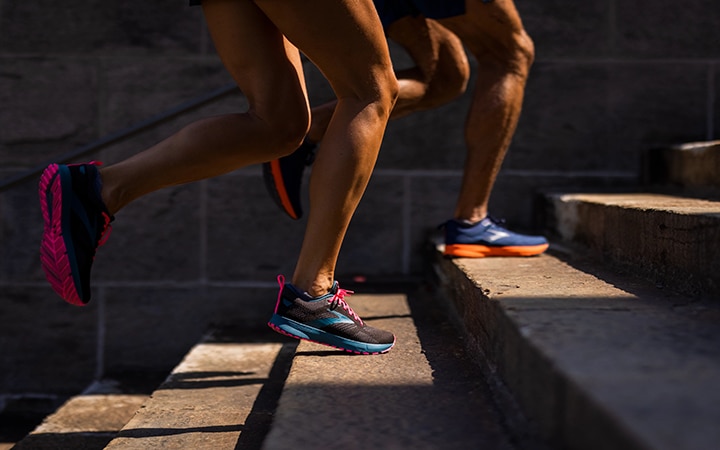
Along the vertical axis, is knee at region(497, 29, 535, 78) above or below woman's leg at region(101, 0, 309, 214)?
above

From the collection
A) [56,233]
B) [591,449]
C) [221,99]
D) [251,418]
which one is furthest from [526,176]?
[591,449]

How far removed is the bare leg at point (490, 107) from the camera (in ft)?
8.36

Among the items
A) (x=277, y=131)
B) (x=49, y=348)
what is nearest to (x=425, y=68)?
(x=277, y=131)

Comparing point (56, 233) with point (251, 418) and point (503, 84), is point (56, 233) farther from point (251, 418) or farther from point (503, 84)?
point (503, 84)

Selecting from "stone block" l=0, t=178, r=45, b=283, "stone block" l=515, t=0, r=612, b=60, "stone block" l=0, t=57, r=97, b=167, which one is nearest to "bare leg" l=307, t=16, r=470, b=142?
"stone block" l=515, t=0, r=612, b=60

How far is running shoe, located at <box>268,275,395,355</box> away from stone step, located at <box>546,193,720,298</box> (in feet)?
2.41

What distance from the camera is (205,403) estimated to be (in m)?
2.20

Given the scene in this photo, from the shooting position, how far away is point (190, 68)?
11.6 ft

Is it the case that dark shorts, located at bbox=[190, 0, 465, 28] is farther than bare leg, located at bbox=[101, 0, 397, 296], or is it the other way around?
dark shorts, located at bbox=[190, 0, 465, 28]

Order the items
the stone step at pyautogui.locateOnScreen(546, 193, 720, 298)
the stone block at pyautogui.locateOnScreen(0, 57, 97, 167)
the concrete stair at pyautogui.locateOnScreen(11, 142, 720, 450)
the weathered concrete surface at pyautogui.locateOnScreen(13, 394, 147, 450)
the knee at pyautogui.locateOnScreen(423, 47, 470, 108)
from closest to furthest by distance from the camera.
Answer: the concrete stair at pyautogui.locateOnScreen(11, 142, 720, 450), the stone step at pyautogui.locateOnScreen(546, 193, 720, 298), the weathered concrete surface at pyautogui.locateOnScreen(13, 394, 147, 450), the knee at pyautogui.locateOnScreen(423, 47, 470, 108), the stone block at pyautogui.locateOnScreen(0, 57, 97, 167)

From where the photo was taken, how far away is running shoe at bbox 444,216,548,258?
2570 millimetres

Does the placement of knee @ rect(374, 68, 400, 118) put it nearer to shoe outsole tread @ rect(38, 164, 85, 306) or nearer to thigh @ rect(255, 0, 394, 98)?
thigh @ rect(255, 0, 394, 98)

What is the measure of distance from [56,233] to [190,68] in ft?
6.16

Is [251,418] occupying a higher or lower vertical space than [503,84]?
lower
